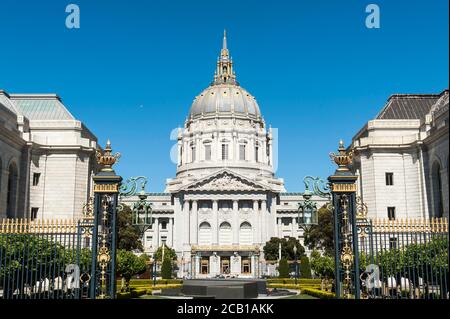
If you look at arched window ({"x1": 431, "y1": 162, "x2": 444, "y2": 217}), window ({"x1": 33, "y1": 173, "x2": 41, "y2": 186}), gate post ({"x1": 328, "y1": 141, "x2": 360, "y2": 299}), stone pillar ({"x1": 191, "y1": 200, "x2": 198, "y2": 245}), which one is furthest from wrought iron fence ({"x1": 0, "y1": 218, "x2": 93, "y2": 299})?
stone pillar ({"x1": 191, "y1": 200, "x2": 198, "y2": 245})

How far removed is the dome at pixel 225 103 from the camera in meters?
112

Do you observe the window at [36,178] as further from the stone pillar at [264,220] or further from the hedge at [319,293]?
the stone pillar at [264,220]

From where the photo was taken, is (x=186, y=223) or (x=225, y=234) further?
(x=225, y=234)

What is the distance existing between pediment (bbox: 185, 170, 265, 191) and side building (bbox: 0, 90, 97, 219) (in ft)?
Result: 141

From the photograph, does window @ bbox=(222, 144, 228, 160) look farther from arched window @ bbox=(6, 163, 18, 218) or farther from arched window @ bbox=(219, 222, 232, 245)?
arched window @ bbox=(6, 163, 18, 218)

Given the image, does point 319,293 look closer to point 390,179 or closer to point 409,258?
point 409,258

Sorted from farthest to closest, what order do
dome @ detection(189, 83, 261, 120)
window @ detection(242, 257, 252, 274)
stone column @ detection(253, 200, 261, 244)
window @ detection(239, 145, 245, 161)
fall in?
dome @ detection(189, 83, 261, 120) < window @ detection(239, 145, 245, 161) < stone column @ detection(253, 200, 261, 244) < window @ detection(242, 257, 252, 274)

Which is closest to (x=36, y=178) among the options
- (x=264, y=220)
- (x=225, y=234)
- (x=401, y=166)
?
(x=401, y=166)

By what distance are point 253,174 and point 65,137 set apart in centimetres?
5822

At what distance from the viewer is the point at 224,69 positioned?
12438 centimetres

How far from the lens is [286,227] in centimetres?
10062

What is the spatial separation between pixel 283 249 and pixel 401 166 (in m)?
35.3

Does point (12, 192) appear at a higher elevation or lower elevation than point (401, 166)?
lower

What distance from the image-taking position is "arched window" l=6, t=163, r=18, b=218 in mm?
45531
